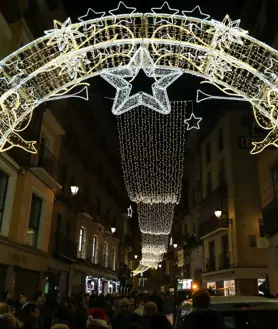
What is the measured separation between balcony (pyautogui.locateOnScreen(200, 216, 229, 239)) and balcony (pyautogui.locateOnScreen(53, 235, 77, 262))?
38.4 ft

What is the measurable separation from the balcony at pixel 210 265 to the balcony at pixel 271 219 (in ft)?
44.9

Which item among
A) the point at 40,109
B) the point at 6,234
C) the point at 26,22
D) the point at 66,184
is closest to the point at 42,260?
the point at 6,234

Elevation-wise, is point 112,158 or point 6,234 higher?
point 112,158

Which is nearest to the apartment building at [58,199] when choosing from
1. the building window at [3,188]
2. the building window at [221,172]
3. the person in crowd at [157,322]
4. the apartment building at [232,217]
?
the building window at [3,188]

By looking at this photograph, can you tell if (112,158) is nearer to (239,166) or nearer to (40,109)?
(239,166)

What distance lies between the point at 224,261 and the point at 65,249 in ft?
43.8

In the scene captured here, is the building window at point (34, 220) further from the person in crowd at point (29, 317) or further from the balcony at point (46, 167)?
the person in crowd at point (29, 317)

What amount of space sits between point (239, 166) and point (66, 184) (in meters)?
13.6

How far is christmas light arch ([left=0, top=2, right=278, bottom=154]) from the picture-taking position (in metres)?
7.59

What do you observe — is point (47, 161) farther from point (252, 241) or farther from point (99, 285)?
point (99, 285)

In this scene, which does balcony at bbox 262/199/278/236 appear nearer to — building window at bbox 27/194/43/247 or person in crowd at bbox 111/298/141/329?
person in crowd at bbox 111/298/141/329

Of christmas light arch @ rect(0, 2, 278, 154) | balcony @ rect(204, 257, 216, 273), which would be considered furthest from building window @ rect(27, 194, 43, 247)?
balcony @ rect(204, 257, 216, 273)

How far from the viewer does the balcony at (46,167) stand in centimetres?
1589

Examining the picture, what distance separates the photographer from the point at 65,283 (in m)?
23.2
